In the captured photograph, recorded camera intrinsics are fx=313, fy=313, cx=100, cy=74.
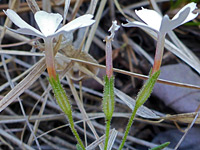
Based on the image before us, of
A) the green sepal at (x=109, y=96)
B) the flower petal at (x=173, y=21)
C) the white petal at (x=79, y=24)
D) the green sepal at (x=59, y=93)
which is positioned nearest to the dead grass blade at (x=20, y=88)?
the green sepal at (x=59, y=93)

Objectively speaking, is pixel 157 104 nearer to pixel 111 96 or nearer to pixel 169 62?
pixel 169 62

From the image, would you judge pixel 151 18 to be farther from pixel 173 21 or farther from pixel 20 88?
pixel 20 88

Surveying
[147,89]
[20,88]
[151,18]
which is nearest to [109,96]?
[147,89]

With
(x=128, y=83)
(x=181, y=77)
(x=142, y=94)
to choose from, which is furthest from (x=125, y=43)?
(x=142, y=94)

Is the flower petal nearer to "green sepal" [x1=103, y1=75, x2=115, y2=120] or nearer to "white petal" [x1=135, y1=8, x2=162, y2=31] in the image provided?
"white petal" [x1=135, y1=8, x2=162, y2=31]

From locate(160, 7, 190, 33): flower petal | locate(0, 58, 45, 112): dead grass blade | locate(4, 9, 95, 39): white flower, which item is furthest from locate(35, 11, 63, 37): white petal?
locate(0, 58, 45, 112): dead grass blade

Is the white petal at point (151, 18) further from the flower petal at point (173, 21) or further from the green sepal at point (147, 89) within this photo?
the green sepal at point (147, 89)
